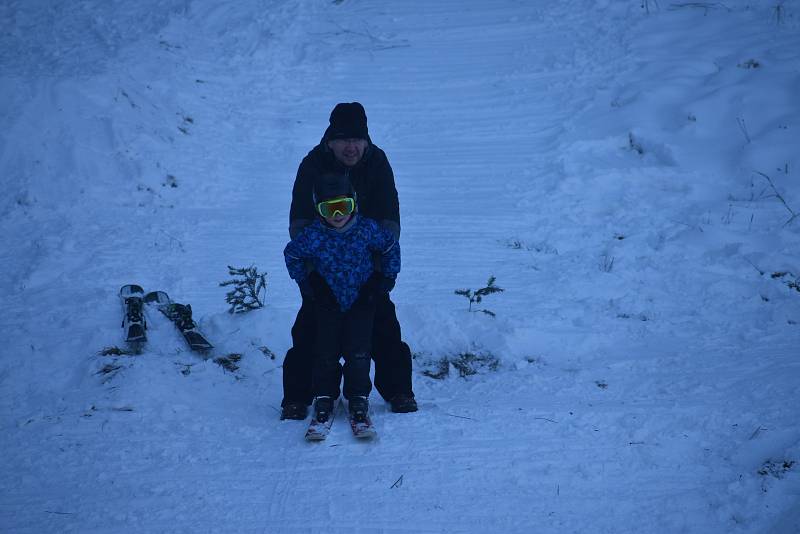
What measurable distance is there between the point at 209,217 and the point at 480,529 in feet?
17.9

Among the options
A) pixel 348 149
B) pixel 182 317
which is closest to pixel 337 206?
pixel 348 149

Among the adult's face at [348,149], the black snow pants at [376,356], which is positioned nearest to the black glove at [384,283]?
the black snow pants at [376,356]

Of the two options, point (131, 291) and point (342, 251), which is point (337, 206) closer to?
point (342, 251)

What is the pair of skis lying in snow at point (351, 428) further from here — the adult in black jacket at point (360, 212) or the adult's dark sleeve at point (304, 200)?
the adult's dark sleeve at point (304, 200)

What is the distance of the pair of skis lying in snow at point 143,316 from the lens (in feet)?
15.5

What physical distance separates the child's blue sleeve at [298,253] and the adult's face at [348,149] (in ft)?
1.63

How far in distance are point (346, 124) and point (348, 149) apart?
0.47ft

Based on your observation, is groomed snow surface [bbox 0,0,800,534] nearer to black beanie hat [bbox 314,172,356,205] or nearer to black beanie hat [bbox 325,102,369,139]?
black beanie hat [bbox 314,172,356,205]

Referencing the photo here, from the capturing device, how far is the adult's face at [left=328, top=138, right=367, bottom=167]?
11.8 ft

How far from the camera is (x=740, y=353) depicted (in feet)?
14.3

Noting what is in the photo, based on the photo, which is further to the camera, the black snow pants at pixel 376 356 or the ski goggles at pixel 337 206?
the black snow pants at pixel 376 356

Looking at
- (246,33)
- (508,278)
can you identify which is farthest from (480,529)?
(246,33)

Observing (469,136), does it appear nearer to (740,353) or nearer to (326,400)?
(740,353)

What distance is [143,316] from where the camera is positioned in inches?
198
